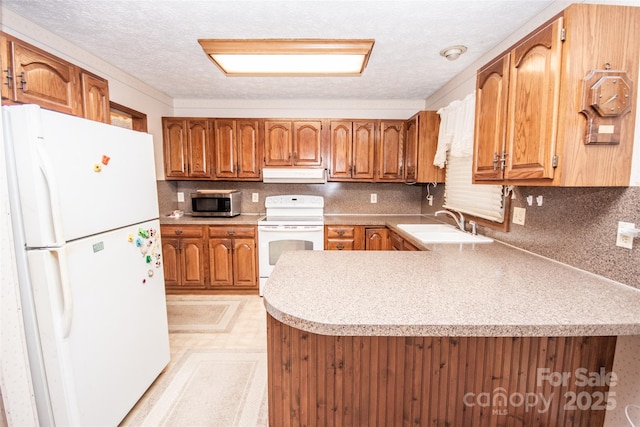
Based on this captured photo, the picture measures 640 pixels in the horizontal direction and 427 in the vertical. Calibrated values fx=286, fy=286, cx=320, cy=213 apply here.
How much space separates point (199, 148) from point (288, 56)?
199 cm

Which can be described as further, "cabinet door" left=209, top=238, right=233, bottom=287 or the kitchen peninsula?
"cabinet door" left=209, top=238, right=233, bottom=287

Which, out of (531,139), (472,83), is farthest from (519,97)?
(472,83)

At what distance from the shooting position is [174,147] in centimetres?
345

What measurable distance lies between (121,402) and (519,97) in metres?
2.59

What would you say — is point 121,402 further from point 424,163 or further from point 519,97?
point 424,163

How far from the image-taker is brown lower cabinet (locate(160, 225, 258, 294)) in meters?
3.30

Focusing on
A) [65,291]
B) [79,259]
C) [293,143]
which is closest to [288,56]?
[293,143]

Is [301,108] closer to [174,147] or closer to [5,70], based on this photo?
[174,147]

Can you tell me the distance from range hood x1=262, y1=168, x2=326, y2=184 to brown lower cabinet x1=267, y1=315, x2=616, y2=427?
2365 mm

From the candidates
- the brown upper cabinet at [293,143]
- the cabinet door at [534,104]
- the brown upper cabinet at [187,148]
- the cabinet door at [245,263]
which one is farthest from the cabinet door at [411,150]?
the brown upper cabinet at [187,148]

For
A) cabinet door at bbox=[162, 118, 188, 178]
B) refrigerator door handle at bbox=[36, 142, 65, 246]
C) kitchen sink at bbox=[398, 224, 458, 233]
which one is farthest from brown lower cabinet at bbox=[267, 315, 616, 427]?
cabinet door at bbox=[162, 118, 188, 178]

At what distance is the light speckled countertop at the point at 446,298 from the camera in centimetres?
90

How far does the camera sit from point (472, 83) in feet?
8.00

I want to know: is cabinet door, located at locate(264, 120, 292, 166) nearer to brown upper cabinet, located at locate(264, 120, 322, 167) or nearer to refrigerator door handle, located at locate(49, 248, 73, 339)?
brown upper cabinet, located at locate(264, 120, 322, 167)
